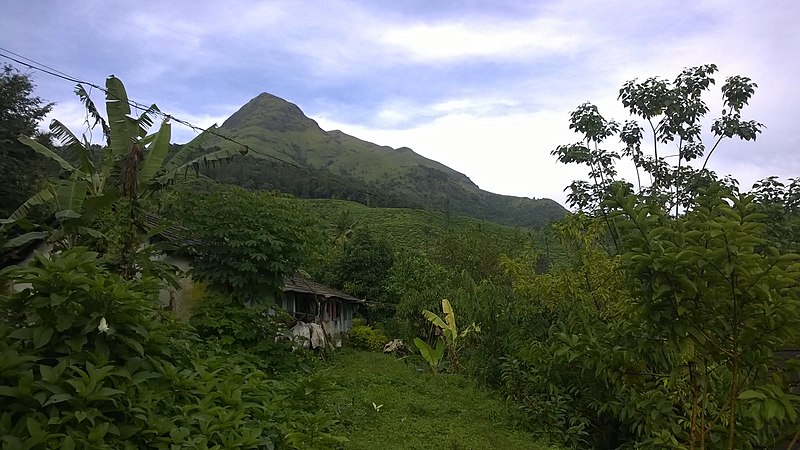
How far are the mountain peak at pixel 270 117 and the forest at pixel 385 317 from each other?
5244 inches

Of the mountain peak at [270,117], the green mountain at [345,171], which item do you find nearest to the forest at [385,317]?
the green mountain at [345,171]

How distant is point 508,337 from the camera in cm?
1162

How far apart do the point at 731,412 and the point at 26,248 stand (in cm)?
1233

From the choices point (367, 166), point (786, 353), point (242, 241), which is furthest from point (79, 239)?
point (367, 166)

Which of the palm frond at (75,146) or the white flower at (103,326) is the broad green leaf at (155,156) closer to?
the palm frond at (75,146)

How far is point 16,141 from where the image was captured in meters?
17.2

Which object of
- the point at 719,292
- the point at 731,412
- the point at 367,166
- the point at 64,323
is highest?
the point at 367,166

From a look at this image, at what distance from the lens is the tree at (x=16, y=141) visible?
1666 centimetres

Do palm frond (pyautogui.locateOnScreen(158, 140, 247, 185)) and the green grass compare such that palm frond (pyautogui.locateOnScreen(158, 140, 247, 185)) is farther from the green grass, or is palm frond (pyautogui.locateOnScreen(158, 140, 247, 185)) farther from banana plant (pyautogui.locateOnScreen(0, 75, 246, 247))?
the green grass

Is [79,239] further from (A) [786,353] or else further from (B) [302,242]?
(A) [786,353]

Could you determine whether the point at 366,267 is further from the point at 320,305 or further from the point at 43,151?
the point at 43,151

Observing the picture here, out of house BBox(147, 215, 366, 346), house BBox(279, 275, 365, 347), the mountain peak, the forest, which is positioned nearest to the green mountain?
the mountain peak

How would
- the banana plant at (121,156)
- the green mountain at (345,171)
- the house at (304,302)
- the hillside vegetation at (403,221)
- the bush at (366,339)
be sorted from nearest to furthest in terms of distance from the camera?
the banana plant at (121,156)
the house at (304,302)
the bush at (366,339)
the hillside vegetation at (403,221)
the green mountain at (345,171)

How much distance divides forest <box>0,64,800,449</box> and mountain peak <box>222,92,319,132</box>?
133 meters
